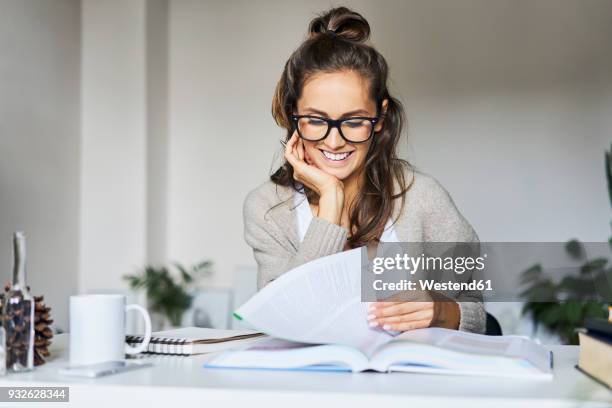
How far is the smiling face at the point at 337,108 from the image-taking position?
1.89 m

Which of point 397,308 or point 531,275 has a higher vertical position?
point 531,275

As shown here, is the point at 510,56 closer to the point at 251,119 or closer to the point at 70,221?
the point at 251,119

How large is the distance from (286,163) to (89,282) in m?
2.53

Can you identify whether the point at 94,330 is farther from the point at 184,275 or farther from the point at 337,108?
the point at 184,275

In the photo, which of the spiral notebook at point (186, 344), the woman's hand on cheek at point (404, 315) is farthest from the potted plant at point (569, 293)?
the spiral notebook at point (186, 344)

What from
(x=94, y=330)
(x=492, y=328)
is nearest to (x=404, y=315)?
(x=94, y=330)

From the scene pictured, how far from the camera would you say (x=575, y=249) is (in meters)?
3.91

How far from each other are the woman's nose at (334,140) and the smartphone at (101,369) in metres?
0.93

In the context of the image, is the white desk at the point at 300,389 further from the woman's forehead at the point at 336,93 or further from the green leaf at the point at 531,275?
the green leaf at the point at 531,275

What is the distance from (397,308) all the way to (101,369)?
19.0 inches

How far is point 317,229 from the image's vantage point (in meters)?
1.69

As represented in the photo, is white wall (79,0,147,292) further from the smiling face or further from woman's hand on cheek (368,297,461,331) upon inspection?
woman's hand on cheek (368,297,461,331)

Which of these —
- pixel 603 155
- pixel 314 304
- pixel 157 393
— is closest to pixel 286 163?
pixel 314 304

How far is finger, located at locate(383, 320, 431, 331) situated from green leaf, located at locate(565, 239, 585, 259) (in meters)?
2.82
